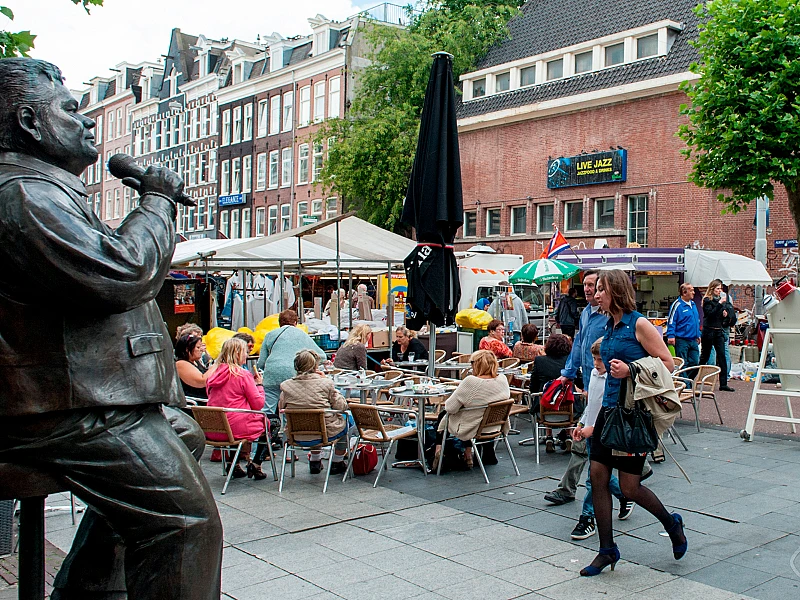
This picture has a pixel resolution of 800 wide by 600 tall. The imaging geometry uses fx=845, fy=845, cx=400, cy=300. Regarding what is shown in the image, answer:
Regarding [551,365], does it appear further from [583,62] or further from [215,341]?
[583,62]

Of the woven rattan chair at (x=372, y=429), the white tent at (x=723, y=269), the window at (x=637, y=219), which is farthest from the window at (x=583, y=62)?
the woven rattan chair at (x=372, y=429)

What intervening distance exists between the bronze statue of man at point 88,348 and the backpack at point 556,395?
5762mm

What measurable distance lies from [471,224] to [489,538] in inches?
1132

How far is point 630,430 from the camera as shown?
4738mm

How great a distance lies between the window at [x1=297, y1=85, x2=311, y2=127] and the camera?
140 ft

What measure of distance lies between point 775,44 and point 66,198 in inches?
682

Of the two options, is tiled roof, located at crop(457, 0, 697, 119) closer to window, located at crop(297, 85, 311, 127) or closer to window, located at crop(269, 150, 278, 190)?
window, located at crop(297, 85, 311, 127)

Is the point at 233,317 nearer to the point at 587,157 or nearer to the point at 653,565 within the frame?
the point at 653,565

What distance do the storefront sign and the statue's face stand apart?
151 feet

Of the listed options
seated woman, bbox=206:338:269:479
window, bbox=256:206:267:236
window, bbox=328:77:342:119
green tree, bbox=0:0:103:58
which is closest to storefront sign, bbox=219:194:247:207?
window, bbox=256:206:267:236

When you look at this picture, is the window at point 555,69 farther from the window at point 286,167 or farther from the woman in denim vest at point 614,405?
the woman in denim vest at point 614,405

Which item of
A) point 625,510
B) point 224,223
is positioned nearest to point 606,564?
point 625,510

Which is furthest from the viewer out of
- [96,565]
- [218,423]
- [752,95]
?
[752,95]

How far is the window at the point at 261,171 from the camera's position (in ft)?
152
